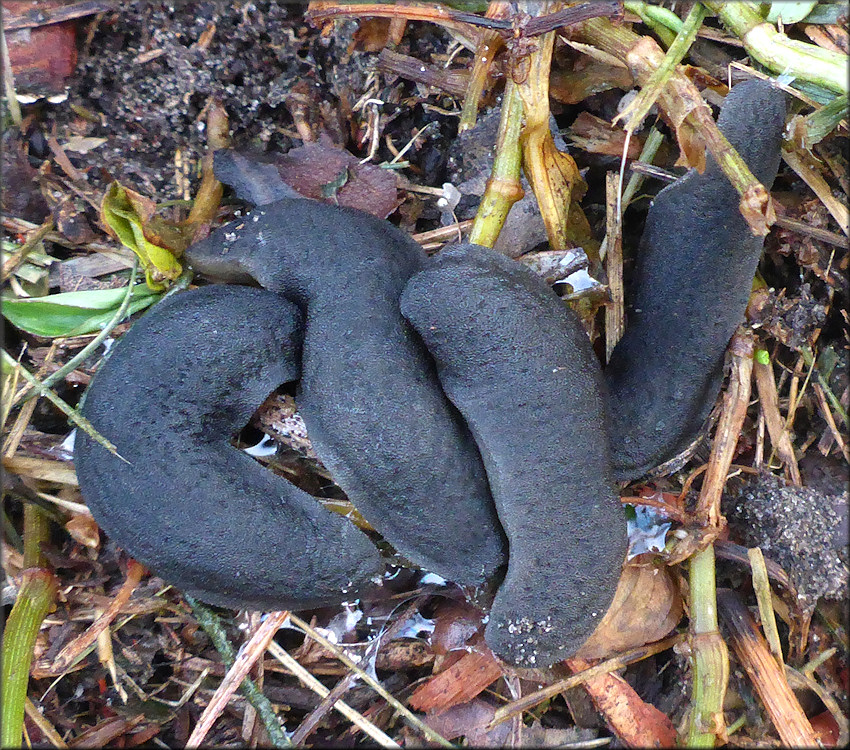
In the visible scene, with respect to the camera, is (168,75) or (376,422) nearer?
(376,422)

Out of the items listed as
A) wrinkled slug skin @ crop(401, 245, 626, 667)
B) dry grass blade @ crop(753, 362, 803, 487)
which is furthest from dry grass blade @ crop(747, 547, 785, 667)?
wrinkled slug skin @ crop(401, 245, 626, 667)

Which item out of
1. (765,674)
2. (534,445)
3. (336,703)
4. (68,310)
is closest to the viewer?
(534,445)

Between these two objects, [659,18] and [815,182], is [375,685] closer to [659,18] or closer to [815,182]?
[815,182]

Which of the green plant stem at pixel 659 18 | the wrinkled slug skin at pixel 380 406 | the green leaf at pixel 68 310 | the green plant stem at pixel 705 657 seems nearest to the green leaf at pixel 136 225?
the green leaf at pixel 68 310

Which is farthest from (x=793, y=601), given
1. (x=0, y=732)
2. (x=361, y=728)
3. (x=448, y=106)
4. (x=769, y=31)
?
(x=0, y=732)

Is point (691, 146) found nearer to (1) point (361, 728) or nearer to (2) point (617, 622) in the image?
(2) point (617, 622)

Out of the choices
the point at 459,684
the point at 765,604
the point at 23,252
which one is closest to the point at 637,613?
the point at 765,604
